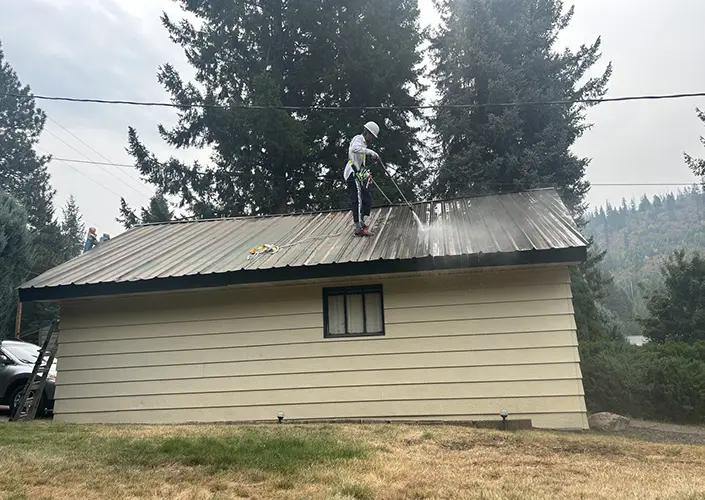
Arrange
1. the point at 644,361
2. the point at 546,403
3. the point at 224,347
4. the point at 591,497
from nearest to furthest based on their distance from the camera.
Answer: the point at 591,497
the point at 546,403
the point at 224,347
the point at 644,361

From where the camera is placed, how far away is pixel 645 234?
12206cm

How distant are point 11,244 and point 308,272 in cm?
770

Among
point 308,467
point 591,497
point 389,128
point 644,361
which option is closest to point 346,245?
point 308,467

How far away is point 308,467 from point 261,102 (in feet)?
50.8

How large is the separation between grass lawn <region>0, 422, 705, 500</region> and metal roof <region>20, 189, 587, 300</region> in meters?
2.32

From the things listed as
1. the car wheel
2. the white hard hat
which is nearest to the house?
the car wheel

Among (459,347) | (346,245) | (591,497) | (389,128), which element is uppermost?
(389,128)

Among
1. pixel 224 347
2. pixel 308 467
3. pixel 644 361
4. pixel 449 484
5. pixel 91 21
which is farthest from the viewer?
pixel 91 21

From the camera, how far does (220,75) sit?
811 inches

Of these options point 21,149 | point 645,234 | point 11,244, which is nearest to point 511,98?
point 11,244

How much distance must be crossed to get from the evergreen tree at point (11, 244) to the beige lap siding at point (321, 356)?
12.7 ft

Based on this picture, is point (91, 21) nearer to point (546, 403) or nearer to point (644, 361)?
point (546, 403)

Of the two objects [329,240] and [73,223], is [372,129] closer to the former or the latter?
[329,240]

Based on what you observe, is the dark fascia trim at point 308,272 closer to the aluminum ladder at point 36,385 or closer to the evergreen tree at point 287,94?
the aluminum ladder at point 36,385
